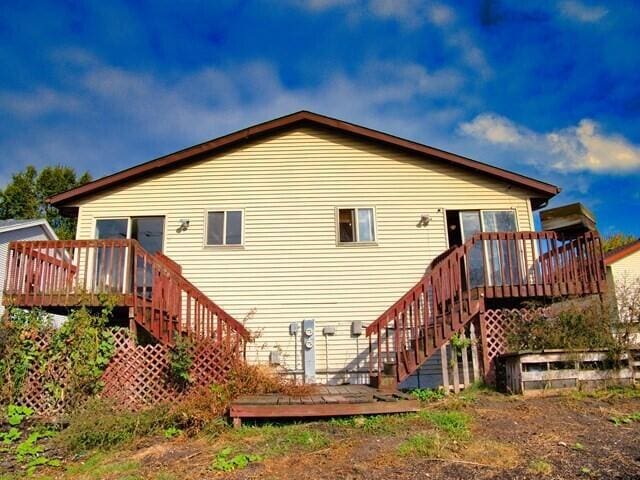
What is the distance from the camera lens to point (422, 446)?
5137 mm

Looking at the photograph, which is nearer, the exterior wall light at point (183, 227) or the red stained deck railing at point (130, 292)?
the red stained deck railing at point (130, 292)

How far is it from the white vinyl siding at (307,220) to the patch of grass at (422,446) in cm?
472

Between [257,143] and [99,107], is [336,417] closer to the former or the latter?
[257,143]

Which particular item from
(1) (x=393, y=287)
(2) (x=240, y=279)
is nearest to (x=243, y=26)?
(2) (x=240, y=279)

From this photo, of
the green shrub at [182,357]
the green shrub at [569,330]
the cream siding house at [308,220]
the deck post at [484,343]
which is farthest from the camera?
the cream siding house at [308,220]

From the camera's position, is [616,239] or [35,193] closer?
[616,239]

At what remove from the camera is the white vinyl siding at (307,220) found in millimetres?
10320

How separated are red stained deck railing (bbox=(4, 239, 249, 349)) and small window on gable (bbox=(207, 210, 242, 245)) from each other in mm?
2361

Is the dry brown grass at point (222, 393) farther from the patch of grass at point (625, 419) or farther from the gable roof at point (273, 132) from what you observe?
the gable roof at point (273, 132)

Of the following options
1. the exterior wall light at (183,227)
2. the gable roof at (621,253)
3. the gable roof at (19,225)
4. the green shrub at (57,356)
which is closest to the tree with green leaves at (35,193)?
→ the gable roof at (19,225)

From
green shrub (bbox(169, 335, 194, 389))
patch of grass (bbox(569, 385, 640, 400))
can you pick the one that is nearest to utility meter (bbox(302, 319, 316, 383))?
green shrub (bbox(169, 335, 194, 389))

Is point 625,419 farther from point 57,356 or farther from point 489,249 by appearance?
point 57,356

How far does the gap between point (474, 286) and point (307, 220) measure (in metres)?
4.15

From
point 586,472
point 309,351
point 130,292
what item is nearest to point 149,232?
point 130,292
